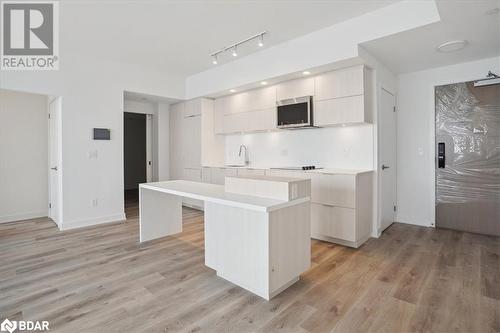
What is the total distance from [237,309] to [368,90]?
3106 millimetres

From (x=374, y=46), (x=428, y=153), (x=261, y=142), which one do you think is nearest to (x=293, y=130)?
(x=261, y=142)

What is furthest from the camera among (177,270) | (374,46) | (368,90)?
(368,90)

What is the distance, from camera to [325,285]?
2.36 meters

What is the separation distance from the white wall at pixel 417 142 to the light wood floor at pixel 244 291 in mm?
795

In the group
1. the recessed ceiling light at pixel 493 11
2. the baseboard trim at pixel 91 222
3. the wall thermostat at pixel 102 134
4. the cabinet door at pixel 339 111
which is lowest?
the baseboard trim at pixel 91 222

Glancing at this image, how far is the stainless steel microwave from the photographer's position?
387 cm

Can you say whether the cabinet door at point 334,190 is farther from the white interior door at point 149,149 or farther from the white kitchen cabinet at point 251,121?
the white interior door at point 149,149

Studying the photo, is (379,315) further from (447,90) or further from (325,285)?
(447,90)

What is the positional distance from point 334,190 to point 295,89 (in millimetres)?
1697

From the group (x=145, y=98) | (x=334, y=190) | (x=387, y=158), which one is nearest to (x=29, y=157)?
(x=145, y=98)

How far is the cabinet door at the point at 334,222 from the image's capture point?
3.26 meters

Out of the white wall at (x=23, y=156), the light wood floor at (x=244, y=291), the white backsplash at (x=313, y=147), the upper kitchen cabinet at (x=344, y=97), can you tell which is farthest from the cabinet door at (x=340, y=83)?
the white wall at (x=23, y=156)

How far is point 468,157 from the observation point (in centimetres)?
384

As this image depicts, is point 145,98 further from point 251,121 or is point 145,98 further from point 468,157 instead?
point 468,157
